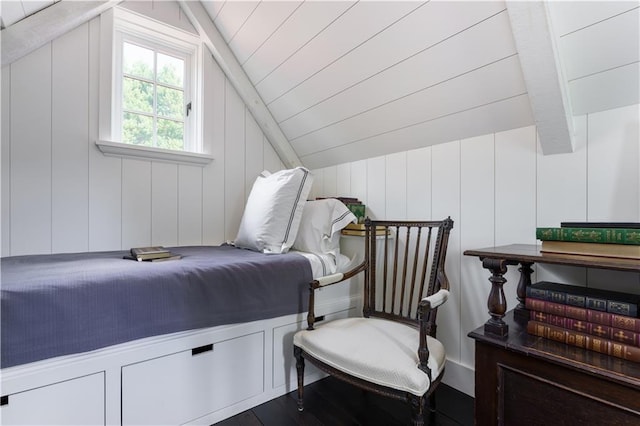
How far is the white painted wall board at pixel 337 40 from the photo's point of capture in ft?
4.42

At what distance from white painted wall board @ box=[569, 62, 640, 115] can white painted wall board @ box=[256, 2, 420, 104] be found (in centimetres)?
71

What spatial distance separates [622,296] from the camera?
0.95 meters

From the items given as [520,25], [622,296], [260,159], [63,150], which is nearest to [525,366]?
[622,296]

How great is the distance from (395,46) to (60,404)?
1.92m

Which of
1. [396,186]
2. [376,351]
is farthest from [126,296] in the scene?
[396,186]

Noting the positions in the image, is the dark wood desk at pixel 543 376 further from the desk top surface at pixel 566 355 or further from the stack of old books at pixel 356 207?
the stack of old books at pixel 356 207

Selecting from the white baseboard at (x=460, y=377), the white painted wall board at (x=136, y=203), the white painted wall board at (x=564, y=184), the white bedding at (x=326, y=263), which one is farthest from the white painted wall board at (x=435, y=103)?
the white baseboard at (x=460, y=377)

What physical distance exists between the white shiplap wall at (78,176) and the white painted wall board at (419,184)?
1.37m

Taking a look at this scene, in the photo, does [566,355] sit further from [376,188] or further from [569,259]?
[376,188]

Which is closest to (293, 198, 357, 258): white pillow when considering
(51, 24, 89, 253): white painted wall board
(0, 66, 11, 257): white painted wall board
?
(51, 24, 89, 253): white painted wall board

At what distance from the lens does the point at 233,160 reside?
235 cm

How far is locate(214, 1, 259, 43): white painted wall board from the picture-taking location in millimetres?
1813

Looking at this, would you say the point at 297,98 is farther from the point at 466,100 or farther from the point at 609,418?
the point at 609,418

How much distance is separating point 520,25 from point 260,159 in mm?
1868
